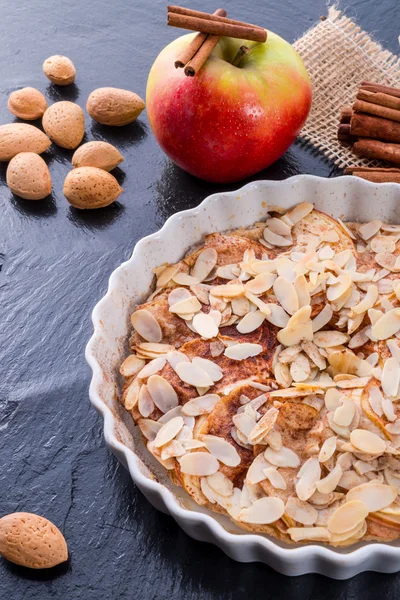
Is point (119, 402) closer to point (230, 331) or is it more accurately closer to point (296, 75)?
point (230, 331)

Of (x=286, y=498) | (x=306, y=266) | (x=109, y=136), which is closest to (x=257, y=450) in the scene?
(x=286, y=498)

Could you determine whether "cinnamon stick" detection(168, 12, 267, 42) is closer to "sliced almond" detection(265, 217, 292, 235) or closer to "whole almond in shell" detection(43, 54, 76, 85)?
"sliced almond" detection(265, 217, 292, 235)

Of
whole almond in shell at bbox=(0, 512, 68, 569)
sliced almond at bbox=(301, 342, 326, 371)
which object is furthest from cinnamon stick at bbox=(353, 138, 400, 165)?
whole almond in shell at bbox=(0, 512, 68, 569)

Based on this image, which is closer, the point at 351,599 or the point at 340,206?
the point at 351,599

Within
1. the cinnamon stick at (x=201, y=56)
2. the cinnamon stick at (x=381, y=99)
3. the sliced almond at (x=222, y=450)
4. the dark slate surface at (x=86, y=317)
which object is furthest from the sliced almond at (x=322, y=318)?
the cinnamon stick at (x=381, y=99)

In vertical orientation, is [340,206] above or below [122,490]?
above

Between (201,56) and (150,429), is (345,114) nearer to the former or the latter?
(201,56)
